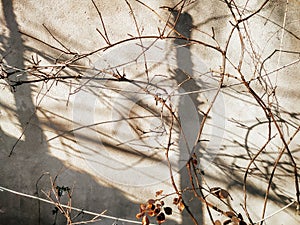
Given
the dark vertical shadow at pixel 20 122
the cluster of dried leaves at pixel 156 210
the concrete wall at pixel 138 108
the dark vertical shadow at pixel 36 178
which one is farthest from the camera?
the dark vertical shadow at pixel 36 178

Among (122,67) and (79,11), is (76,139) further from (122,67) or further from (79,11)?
(79,11)

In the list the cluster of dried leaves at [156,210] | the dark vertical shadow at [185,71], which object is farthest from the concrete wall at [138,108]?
the cluster of dried leaves at [156,210]

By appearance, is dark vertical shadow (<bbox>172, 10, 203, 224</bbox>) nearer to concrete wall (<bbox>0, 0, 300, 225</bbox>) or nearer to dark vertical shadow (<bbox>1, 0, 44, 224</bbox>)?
concrete wall (<bbox>0, 0, 300, 225</bbox>)

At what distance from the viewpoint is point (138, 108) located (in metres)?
4.20

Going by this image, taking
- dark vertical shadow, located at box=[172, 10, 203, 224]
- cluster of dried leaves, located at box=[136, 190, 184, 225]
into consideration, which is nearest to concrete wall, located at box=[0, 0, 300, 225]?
dark vertical shadow, located at box=[172, 10, 203, 224]

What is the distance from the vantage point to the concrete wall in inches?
156

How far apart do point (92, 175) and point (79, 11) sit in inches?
81.6

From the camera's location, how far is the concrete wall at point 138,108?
397 centimetres

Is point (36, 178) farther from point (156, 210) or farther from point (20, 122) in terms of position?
point (156, 210)

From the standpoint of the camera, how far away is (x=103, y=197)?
4434mm

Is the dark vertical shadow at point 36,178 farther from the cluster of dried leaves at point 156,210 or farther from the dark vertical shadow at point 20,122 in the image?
the cluster of dried leaves at point 156,210

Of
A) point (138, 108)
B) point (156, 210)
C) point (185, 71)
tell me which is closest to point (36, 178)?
point (138, 108)

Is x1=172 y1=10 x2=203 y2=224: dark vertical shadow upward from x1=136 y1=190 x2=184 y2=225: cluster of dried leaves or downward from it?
upward

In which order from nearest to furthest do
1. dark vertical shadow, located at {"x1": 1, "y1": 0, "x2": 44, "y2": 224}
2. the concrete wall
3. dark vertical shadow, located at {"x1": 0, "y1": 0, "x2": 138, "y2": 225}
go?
the concrete wall
dark vertical shadow, located at {"x1": 1, "y1": 0, "x2": 44, "y2": 224}
dark vertical shadow, located at {"x1": 0, "y1": 0, "x2": 138, "y2": 225}
